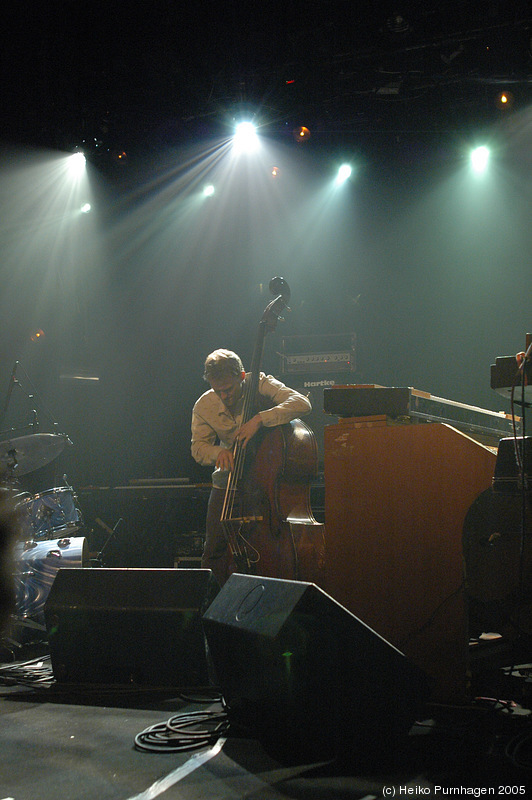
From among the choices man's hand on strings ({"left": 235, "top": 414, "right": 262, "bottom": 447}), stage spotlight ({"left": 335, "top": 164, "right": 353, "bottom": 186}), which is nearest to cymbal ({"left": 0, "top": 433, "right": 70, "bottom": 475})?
man's hand on strings ({"left": 235, "top": 414, "right": 262, "bottom": 447})

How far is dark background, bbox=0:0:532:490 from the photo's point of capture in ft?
17.5

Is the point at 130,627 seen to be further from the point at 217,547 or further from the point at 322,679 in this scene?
the point at 322,679

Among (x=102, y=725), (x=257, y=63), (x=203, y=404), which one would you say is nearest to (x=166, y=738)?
(x=102, y=725)

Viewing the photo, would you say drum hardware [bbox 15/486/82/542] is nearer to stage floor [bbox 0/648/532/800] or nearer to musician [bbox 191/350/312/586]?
musician [bbox 191/350/312/586]

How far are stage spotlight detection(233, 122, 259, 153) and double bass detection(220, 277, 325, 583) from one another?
4128 millimetres

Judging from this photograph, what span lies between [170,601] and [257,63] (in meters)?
4.67

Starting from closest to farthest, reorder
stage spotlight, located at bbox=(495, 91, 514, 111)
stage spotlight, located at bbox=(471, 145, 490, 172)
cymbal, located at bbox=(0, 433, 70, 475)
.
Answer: cymbal, located at bbox=(0, 433, 70, 475), stage spotlight, located at bbox=(495, 91, 514, 111), stage spotlight, located at bbox=(471, 145, 490, 172)

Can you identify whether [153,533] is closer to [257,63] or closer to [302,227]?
[302,227]

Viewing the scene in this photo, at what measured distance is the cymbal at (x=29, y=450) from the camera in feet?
15.8

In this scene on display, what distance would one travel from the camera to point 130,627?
9.21 feet

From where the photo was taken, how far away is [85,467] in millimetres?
8023

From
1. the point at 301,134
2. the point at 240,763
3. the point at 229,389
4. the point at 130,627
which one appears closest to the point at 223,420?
the point at 229,389

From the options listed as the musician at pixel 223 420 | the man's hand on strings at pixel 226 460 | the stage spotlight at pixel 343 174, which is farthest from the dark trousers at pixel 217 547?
the stage spotlight at pixel 343 174

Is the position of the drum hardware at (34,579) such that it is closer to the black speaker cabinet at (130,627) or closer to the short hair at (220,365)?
the black speaker cabinet at (130,627)
